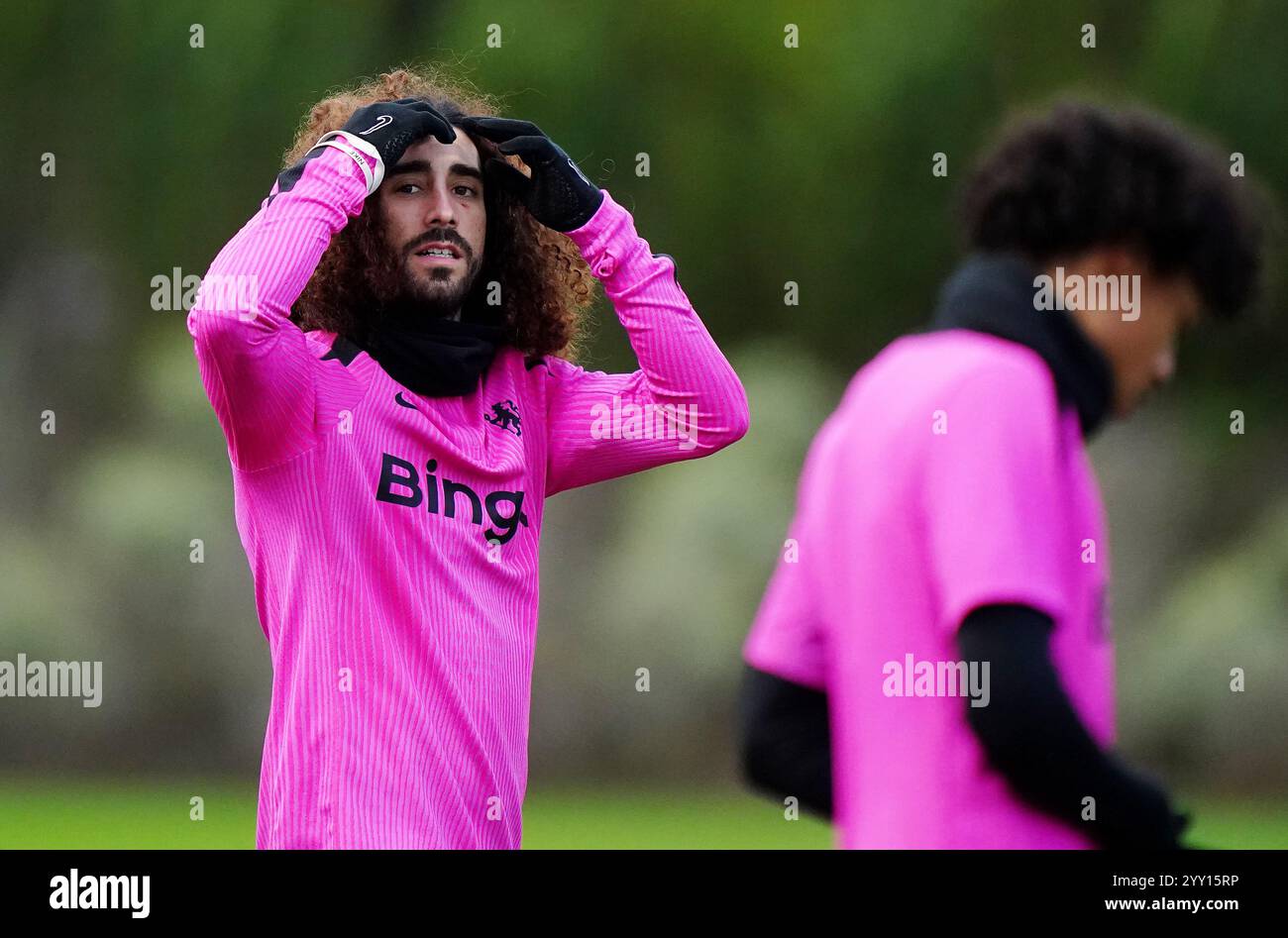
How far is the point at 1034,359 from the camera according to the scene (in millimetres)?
1637

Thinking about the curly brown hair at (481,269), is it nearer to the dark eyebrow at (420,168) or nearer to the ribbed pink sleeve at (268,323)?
the dark eyebrow at (420,168)

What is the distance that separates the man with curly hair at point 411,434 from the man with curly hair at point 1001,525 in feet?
2.35

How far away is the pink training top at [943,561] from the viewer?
1556mm

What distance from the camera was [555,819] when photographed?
8.63m

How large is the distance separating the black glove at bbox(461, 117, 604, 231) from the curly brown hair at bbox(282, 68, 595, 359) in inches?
2.8

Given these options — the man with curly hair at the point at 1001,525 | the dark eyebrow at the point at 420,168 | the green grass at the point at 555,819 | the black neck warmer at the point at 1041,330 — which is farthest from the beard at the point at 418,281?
the green grass at the point at 555,819

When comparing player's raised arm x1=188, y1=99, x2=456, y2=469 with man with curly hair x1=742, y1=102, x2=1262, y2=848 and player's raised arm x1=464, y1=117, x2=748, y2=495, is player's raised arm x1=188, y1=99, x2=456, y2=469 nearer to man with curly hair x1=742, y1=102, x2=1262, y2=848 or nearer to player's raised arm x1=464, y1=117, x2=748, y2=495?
player's raised arm x1=464, y1=117, x2=748, y2=495

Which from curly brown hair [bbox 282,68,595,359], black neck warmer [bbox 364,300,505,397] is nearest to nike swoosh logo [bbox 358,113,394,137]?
curly brown hair [bbox 282,68,595,359]

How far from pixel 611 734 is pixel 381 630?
7360mm

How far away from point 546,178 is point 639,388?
398 mm

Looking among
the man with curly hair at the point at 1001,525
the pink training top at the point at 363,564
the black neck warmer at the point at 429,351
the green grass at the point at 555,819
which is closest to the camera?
the man with curly hair at the point at 1001,525

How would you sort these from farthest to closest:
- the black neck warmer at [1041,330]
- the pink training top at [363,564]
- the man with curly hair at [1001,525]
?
the pink training top at [363,564], the black neck warmer at [1041,330], the man with curly hair at [1001,525]

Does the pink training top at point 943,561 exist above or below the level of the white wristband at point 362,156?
below

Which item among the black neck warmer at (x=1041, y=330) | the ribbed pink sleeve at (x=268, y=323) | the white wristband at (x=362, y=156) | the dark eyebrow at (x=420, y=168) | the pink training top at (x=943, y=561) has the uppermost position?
the dark eyebrow at (x=420, y=168)
